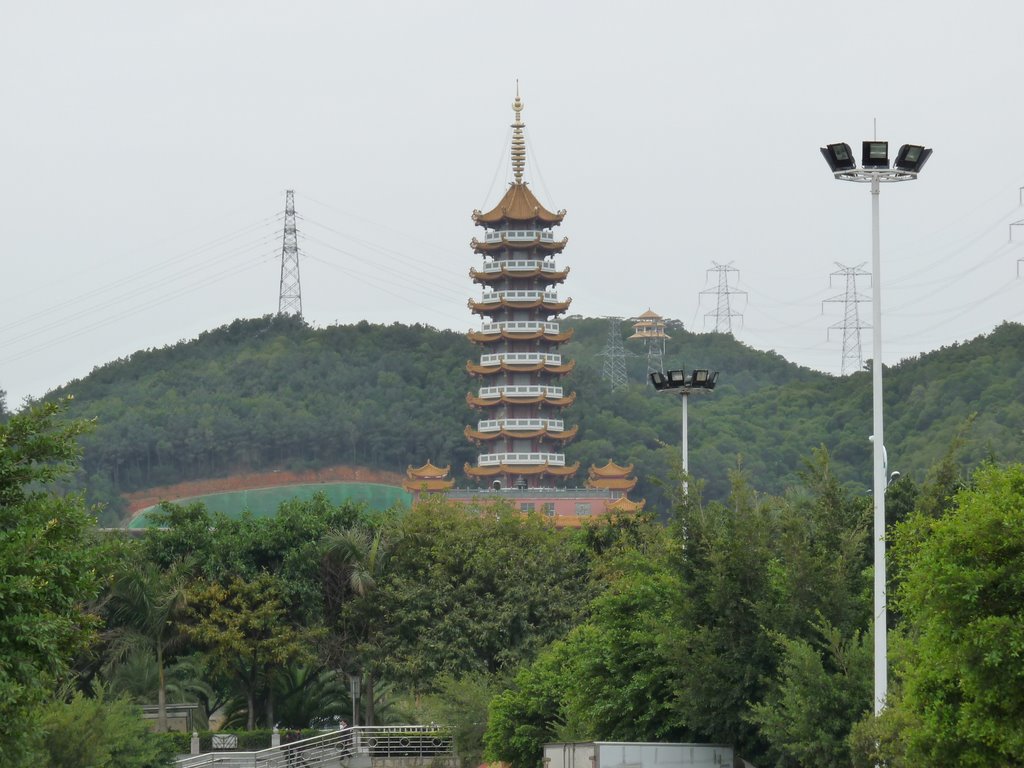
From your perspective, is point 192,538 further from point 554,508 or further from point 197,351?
point 197,351

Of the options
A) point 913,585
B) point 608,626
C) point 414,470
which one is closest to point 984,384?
point 414,470

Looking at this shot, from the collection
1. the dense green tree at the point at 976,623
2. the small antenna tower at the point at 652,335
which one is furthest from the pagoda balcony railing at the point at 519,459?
the dense green tree at the point at 976,623

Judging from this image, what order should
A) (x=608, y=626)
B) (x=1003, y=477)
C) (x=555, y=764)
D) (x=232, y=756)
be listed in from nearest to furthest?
1. (x=1003, y=477)
2. (x=555, y=764)
3. (x=608, y=626)
4. (x=232, y=756)

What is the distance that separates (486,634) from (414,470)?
57637 mm

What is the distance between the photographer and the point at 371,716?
50.3 meters

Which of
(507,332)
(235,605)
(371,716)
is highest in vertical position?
(507,332)

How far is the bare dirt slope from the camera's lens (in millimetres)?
120438

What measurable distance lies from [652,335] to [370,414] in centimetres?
2936

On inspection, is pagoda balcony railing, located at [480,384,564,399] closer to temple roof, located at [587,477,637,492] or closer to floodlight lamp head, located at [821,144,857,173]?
temple roof, located at [587,477,637,492]

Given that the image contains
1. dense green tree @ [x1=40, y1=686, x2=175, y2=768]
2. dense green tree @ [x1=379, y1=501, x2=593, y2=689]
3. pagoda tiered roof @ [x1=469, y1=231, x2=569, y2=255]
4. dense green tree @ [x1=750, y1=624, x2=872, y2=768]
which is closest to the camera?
dense green tree @ [x1=750, y1=624, x2=872, y2=768]

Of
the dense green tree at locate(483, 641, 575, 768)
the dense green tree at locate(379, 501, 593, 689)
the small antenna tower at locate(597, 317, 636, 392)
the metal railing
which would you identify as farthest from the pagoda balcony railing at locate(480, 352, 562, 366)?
the dense green tree at locate(483, 641, 575, 768)

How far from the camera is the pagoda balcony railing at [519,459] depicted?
106m

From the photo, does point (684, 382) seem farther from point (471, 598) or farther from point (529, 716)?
point (471, 598)

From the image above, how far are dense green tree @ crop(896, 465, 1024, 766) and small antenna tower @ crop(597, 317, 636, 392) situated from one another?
113842 mm
